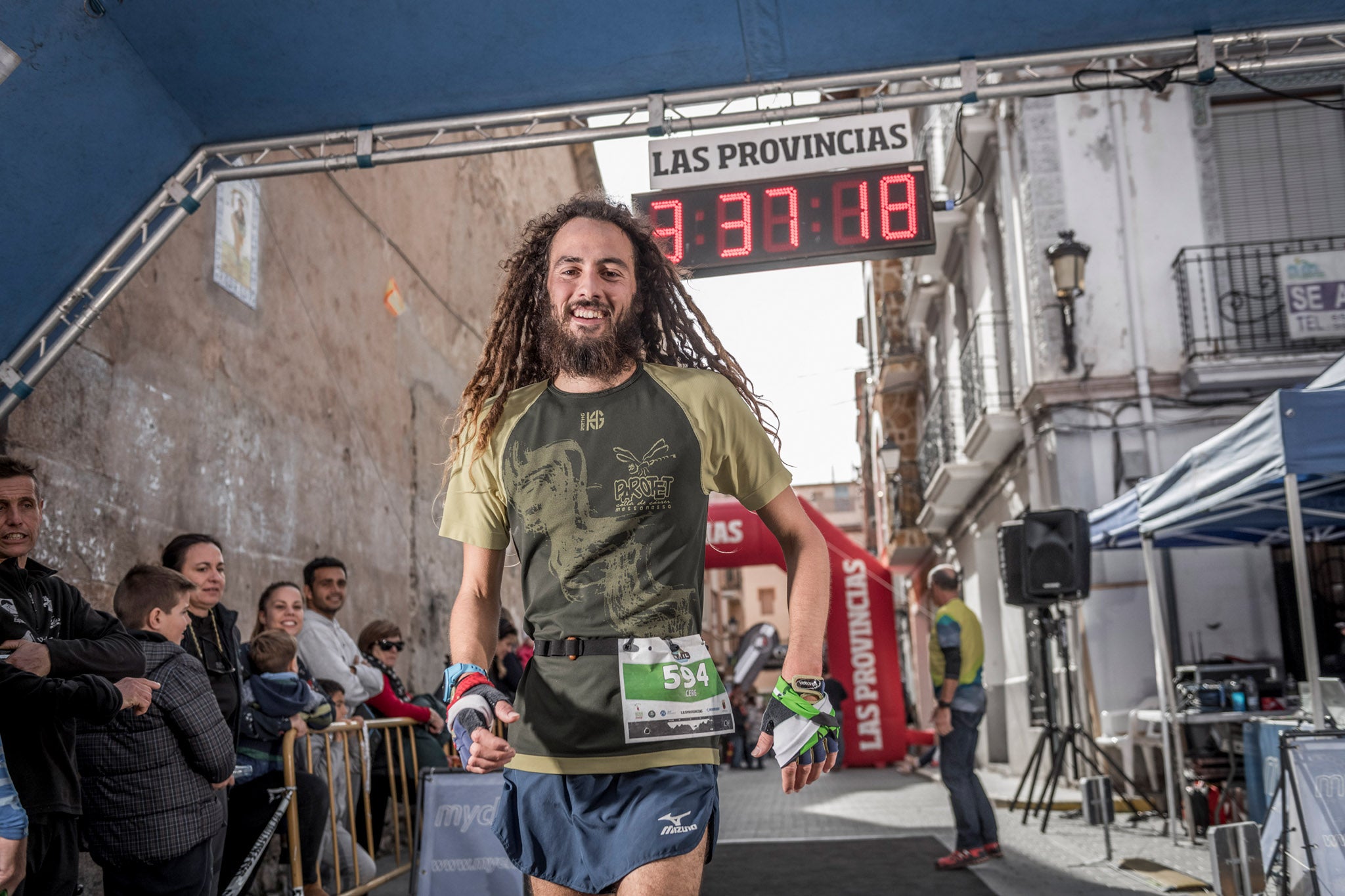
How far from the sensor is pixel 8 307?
5.36 m

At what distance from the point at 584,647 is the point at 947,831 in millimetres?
8018

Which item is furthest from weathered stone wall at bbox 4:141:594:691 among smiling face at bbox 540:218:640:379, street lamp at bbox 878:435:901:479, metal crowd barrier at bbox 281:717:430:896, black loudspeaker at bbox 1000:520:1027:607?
street lamp at bbox 878:435:901:479

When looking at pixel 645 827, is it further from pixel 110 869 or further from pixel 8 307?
pixel 8 307

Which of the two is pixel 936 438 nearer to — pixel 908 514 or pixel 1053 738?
pixel 908 514

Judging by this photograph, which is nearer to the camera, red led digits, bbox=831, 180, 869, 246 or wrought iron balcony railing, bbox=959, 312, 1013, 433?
red led digits, bbox=831, 180, 869, 246

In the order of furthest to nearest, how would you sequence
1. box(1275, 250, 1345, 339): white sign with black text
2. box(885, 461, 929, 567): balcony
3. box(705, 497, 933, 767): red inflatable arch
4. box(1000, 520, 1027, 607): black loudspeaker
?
box(885, 461, 929, 567): balcony, box(705, 497, 933, 767): red inflatable arch, box(1275, 250, 1345, 339): white sign with black text, box(1000, 520, 1027, 607): black loudspeaker

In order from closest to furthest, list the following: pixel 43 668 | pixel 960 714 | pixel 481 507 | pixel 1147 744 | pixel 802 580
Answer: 1. pixel 802 580
2. pixel 481 507
3. pixel 43 668
4. pixel 960 714
5. pixel 1147 744

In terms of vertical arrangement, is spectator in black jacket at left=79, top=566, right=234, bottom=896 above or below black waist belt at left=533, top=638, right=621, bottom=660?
below

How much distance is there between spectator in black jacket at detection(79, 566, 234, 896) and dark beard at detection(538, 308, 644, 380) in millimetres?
2843

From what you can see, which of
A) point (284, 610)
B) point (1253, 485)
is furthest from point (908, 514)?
point (284, 610)

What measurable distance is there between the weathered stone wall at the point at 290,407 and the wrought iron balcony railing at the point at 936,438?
735 centimetres

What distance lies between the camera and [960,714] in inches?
319

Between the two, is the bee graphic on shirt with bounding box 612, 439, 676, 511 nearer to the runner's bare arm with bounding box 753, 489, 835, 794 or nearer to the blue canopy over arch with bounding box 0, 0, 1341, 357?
the runner's bare arm with bounding box 753, 489, 835, 794

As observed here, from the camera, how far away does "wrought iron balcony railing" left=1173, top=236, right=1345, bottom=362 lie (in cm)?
1232
